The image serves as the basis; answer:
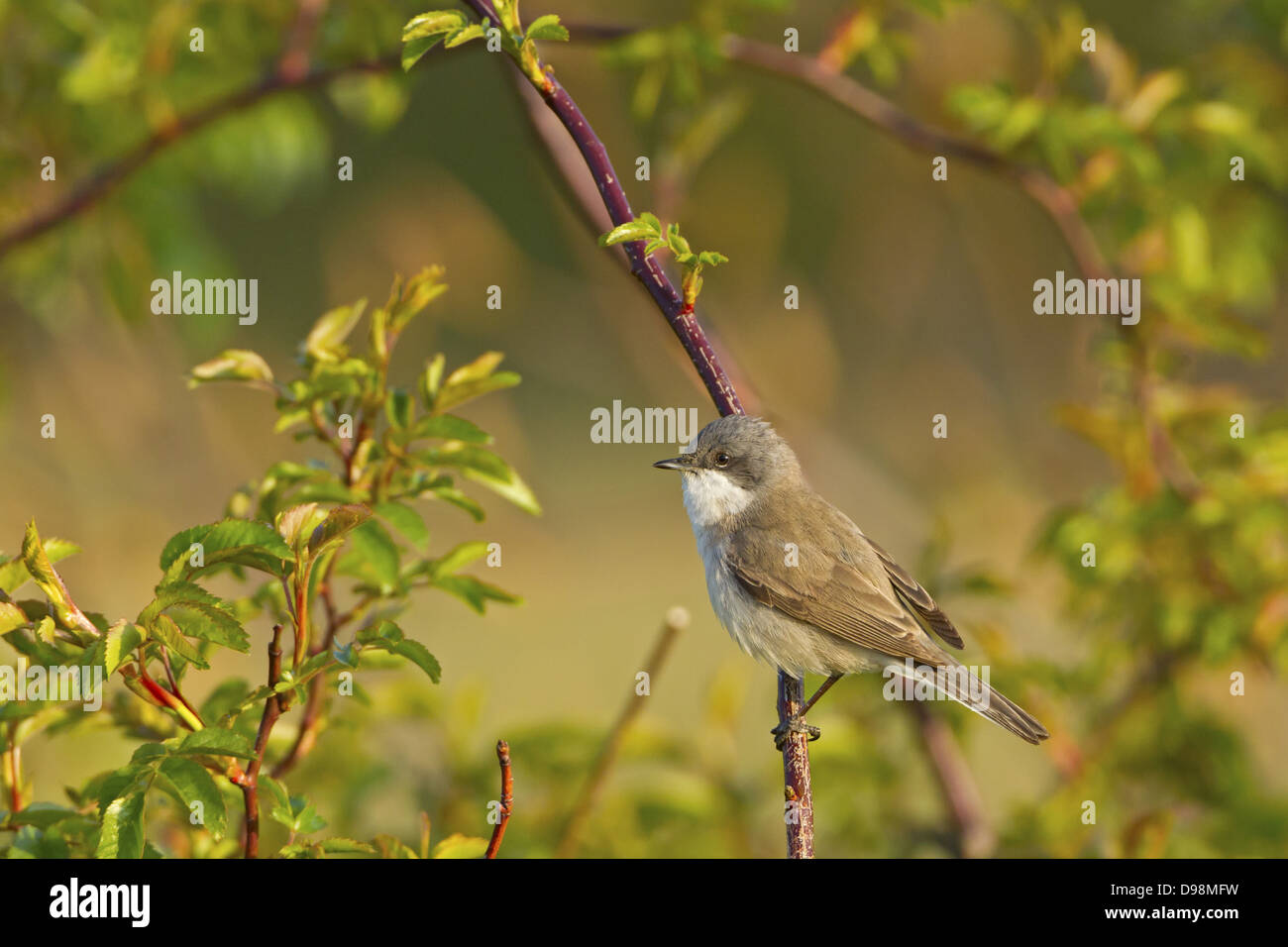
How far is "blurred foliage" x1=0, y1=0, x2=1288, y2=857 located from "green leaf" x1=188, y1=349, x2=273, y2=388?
996 millimetres

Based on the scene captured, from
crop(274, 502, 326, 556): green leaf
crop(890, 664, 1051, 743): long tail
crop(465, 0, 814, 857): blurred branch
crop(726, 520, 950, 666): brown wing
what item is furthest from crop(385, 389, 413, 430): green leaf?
crop(890, 664, 1051, 743): long tail

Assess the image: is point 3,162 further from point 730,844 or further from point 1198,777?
point 1198,777

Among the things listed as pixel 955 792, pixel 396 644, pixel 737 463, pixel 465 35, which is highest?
pixel 465 35

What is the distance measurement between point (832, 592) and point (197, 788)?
5.44 feet

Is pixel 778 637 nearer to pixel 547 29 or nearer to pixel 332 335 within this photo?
pixel 332 335

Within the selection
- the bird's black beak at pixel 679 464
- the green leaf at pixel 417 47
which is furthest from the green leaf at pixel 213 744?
the bird's black beak at pixel 679 464

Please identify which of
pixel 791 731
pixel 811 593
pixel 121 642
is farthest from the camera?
pixel 811 593

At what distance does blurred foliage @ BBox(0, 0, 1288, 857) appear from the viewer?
2.97m

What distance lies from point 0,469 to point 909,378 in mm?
5013

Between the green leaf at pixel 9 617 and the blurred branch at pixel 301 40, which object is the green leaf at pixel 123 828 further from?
the blurred branch at pixel 301 40

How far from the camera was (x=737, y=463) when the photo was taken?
304 cm

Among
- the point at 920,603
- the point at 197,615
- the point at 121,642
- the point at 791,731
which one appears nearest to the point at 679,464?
the point at 920,603

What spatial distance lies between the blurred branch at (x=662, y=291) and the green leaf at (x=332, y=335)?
658mm

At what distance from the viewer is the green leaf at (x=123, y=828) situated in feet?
5.04
